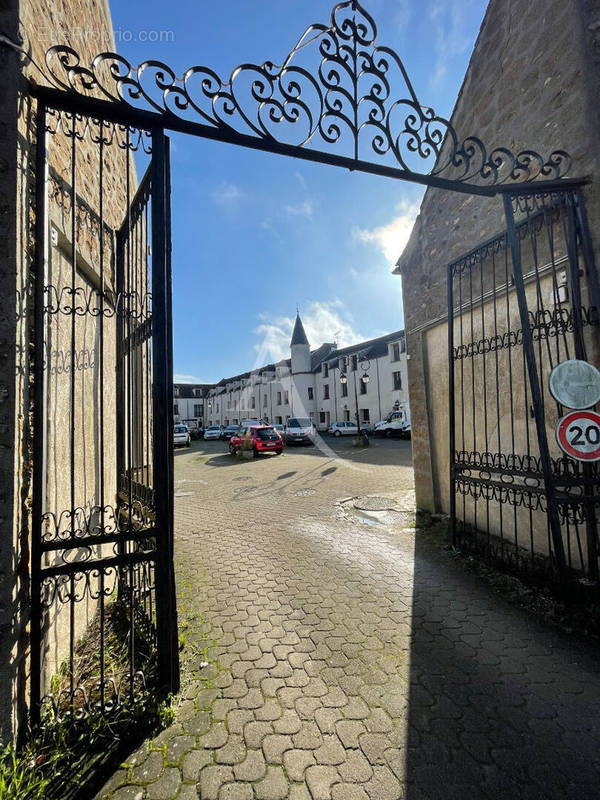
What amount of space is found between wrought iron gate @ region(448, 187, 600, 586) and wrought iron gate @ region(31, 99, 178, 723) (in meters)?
3.45

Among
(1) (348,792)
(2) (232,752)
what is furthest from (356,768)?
(2) (232,752)

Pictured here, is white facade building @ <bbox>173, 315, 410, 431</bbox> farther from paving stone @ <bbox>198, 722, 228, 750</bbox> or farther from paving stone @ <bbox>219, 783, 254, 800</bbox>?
paving stone @ <bbox>219, 783, 254, 800</bbox>

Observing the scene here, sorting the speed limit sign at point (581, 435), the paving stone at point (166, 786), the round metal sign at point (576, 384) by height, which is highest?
the round metal sign at point (576, 384)

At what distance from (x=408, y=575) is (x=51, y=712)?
3646 millimetres

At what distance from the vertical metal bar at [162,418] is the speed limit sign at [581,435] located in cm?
353

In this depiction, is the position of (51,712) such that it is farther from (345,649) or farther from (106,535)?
(345,649)

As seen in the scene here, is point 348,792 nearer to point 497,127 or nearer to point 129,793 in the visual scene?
point 129,793

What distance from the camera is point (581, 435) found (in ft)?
11.0

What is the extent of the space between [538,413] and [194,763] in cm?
395

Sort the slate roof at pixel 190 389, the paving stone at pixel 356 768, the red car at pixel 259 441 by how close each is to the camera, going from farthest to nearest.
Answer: the slate roof at pixel 190 389
the red car at pixel 259 441
the paving stone at pixel 356 768

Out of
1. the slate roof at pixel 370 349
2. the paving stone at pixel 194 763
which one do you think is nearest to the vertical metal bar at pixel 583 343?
the paving stone at pixel 194 763

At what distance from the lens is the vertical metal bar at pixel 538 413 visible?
11.4 ft

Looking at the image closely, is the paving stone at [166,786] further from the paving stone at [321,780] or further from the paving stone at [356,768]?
the paving stone at [356,768]

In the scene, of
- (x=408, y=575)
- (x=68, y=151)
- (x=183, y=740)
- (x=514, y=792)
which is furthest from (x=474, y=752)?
(x=68, y=151)
